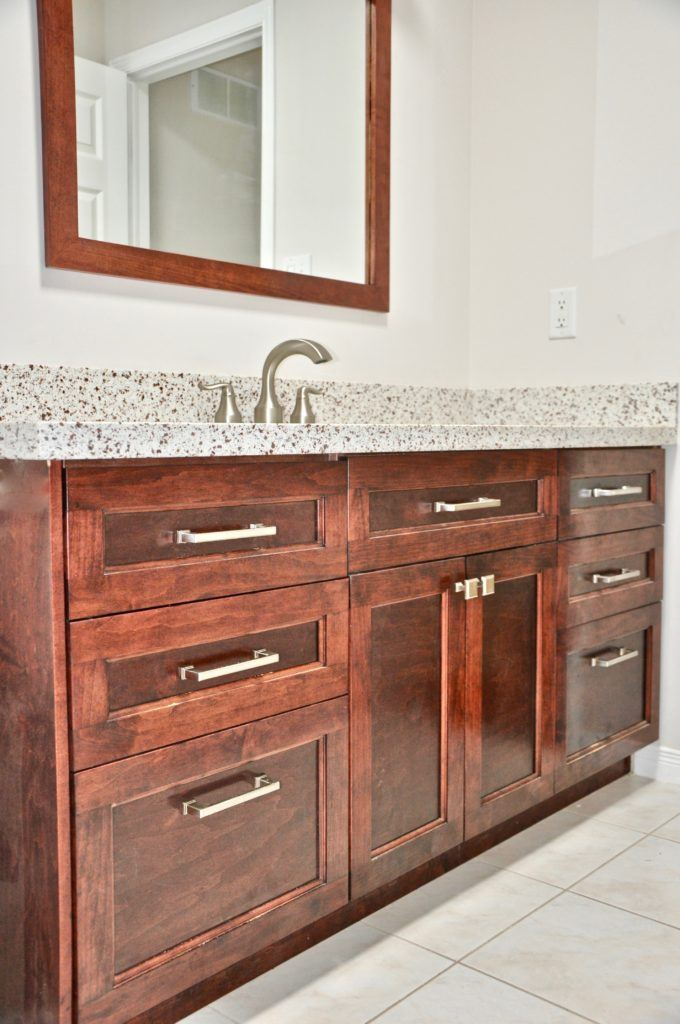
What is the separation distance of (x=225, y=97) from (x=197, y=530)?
41.8 inches

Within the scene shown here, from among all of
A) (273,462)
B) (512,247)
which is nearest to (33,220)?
(273,462)

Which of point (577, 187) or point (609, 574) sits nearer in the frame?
point (609, 574)

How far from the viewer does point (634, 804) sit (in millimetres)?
2025

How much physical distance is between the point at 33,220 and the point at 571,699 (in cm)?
134

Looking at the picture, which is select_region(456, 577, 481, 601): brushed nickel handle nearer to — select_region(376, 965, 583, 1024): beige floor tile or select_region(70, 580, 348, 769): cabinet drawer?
select_region(70, 580, 348, 769): cabinet drawer

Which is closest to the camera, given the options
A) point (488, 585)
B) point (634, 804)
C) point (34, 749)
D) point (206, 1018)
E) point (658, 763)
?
point (34, 749)

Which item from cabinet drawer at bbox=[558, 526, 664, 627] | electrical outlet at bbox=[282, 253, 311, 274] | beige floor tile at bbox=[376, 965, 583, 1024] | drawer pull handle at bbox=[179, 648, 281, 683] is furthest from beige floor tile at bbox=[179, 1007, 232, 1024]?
electrical outlet at bbox=[282, 253, 311, 274]

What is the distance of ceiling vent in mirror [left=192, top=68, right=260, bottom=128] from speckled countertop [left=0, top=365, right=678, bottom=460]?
0.52m

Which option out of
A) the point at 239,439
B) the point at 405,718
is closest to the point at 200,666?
the point at 239,439

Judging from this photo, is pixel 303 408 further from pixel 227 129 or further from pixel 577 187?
pixel 577 187

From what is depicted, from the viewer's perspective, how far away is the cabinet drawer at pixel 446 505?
4.56ft

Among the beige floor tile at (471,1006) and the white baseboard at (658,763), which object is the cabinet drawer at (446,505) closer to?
the beige floor tile at (471,1006)

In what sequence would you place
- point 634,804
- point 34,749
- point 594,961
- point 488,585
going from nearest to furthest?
point 34,749 < point 594,961 < point 488,585 < point 634,804

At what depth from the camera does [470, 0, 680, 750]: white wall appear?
2115 mm
